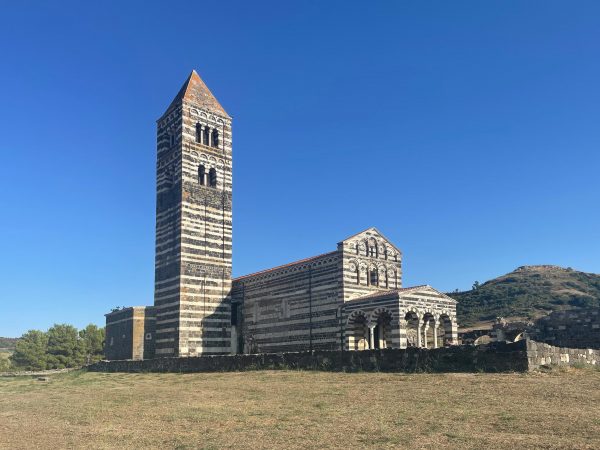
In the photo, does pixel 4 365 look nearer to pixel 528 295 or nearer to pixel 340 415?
pixel 528 295

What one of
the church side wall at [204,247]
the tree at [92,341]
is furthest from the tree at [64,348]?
the church side wall at [204,247]

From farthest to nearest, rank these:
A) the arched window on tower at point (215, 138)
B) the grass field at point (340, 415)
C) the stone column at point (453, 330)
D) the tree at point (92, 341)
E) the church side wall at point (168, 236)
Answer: the tree at point (92, 341) < the arched window on tower at point (215, 138) < the church side wall at point (168, 236) < the stone column at point (453, 330) < the grass field at point (340, 415)

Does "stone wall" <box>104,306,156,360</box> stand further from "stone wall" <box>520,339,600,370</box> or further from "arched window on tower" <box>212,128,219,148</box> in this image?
"stone wall" <box>520,339,600,370</box>

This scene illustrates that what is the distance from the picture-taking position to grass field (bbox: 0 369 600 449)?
10.7 metres

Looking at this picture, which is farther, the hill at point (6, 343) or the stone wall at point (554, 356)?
the hill at point (6, 343)

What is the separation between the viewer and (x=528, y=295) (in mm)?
73562

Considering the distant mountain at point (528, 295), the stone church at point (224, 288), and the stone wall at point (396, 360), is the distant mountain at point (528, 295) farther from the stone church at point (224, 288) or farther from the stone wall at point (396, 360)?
the stone wall at point (396, 360)

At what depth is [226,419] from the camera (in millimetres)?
13922

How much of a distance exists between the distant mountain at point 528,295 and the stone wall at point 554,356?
43364 millimetres

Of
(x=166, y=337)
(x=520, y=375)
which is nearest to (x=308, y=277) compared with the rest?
(x=166, y=337)

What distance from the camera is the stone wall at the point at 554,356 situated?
18016 millimetres

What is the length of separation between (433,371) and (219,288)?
25841 millimetres

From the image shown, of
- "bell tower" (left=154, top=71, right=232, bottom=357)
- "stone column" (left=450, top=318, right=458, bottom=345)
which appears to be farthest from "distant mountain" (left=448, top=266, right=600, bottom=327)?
"bell tower" (left=154, top=71, right=232, bottom=357)

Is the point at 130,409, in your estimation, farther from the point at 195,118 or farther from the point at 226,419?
the point at 195,118
